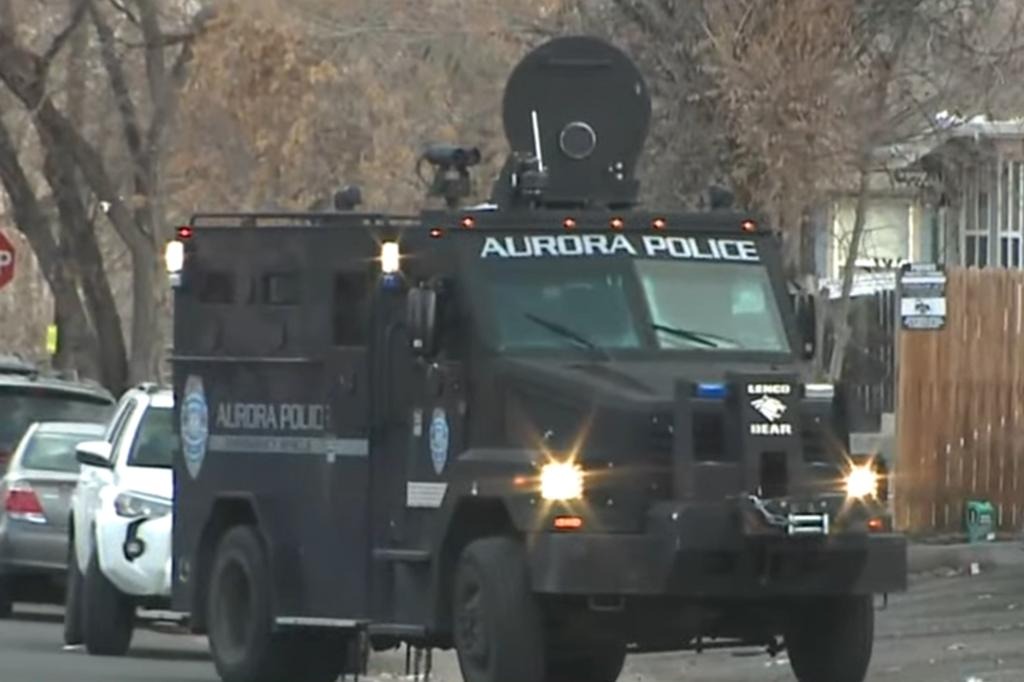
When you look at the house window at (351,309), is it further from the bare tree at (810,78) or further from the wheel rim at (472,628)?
the bare tree at (810,78)

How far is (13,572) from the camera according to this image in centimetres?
2394

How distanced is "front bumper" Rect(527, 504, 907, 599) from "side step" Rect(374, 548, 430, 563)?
3.14 feet

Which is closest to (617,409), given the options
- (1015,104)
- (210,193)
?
(1015,104)

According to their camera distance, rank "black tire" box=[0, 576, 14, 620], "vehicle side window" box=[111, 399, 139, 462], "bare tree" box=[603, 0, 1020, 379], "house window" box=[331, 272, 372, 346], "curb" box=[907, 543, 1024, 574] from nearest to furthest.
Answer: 1. "house window" box=[331, 272, 372, 346]
2. "vehicle side window" box=[111, 399, 139, 462]
3. "bare tree" box=[603, 0, 1020, 379]
4. "curb" box=[907, 543, 1024, 574]
5. "black tire" box=[0, 576, 14, 620]

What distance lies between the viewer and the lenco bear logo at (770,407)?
14.7 meters

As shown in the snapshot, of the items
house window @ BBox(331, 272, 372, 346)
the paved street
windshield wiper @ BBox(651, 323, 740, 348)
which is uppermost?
house window @ BBox(331, 272, 372, 346)

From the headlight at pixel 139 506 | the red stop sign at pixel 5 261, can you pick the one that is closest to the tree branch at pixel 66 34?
the red stop sign at pixel 5 261

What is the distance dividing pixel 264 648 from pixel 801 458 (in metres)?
3.73

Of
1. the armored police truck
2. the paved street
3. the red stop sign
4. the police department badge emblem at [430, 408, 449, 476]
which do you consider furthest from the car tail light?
the police department badge emblem at [430, 408, 449, 476]

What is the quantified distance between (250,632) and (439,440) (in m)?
2.25

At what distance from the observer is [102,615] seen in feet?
66.0

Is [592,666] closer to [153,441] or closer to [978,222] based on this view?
[153,441]

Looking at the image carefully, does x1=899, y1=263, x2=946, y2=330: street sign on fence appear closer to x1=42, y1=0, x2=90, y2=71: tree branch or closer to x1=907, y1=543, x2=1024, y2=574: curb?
x1=907, y1=543, x2=1024, y2=574: curb

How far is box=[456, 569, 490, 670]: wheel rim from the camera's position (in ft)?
48.8
